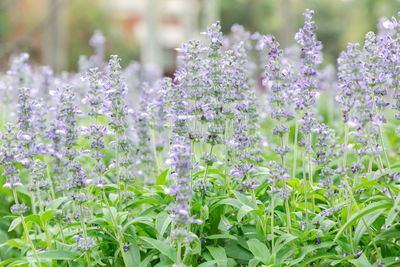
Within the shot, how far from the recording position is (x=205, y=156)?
444 cm

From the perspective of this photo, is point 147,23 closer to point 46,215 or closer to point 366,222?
point 46,215

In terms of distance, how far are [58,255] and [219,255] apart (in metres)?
1.28

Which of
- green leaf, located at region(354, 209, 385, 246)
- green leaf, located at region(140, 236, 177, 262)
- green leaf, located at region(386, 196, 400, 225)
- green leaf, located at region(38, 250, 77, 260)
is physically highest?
green leaf, located at region(386, 196, 400, 225)

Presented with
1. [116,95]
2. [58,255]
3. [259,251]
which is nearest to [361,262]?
[259,251]

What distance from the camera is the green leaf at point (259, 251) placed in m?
3.97

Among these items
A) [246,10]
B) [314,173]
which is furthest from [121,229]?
[246,10]

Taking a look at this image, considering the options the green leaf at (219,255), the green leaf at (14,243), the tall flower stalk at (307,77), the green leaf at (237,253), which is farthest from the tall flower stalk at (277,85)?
the green leaf at (14,243)

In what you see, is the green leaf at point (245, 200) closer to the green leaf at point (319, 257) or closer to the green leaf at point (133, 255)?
the green leaf at point (319, 257)

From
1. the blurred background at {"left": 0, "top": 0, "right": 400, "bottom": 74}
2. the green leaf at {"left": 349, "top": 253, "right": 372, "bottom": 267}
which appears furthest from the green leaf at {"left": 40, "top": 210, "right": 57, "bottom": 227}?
the blurred background at {"left": 0, "top": 0, "right": 400, "bottom": 74}

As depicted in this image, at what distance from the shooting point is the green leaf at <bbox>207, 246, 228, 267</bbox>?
4102 millimetres

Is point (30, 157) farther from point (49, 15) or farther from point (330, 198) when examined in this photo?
point (49, 15)

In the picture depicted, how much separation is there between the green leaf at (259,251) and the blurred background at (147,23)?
1226 centimetres

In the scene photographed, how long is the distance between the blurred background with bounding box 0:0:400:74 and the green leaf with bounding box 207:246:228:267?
1201 cm

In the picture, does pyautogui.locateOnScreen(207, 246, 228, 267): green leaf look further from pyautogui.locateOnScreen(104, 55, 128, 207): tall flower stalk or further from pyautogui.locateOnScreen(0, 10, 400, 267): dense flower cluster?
pyautogui.locateOnScreen(104, 55, 128, 207): tall flower stalk
